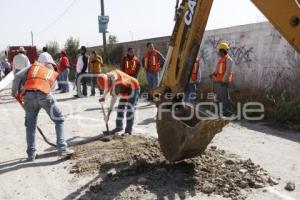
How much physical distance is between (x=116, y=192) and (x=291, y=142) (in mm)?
4169

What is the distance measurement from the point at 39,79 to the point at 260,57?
8032 millimetres

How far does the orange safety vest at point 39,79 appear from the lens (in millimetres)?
7135

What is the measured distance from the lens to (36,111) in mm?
7395

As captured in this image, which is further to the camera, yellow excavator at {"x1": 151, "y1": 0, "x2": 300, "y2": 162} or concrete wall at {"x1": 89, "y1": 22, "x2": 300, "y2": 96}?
concrete wall at {"x1": 89, "y1": 22, "x2": 300, "y2": 96}

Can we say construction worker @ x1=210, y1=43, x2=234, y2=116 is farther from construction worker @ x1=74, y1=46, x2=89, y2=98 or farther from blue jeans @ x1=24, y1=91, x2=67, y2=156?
construction worker @ x1=74, y1=46, x2=89, y2=98

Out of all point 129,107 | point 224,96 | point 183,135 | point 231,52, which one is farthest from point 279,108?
point 183,135

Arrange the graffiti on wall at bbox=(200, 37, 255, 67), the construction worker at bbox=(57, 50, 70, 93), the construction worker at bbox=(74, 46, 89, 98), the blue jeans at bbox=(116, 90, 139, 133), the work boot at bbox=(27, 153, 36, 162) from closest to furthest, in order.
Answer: the work boot at bbox=(27, 153, 36, 162) < the blue jeans at bbox=(116, 90, 139, 133) < the graffiti on wall at bbox=(200, 37, 255, 67) < the construction worker at bbox=(74, 46, 89, 98) < the construction worker at bbox=(57, 50, 70, 93)

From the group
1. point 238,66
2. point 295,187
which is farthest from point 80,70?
point 295,187

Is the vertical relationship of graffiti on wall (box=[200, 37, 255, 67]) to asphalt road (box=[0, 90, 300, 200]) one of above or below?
above

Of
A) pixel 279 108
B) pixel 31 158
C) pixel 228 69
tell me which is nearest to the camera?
pixel 31 158

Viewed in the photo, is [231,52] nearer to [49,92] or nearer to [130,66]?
[130,66]

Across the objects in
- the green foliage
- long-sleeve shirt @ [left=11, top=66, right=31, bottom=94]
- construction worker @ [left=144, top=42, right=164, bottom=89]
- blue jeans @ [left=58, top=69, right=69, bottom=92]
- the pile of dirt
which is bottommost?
the pile of dirt

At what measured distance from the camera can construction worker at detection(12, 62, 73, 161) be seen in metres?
7.17

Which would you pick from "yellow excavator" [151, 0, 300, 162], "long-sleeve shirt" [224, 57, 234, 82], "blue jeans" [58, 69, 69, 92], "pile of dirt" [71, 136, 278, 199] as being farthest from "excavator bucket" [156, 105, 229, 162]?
"blue jeans" [58, 69, 69, 92]
